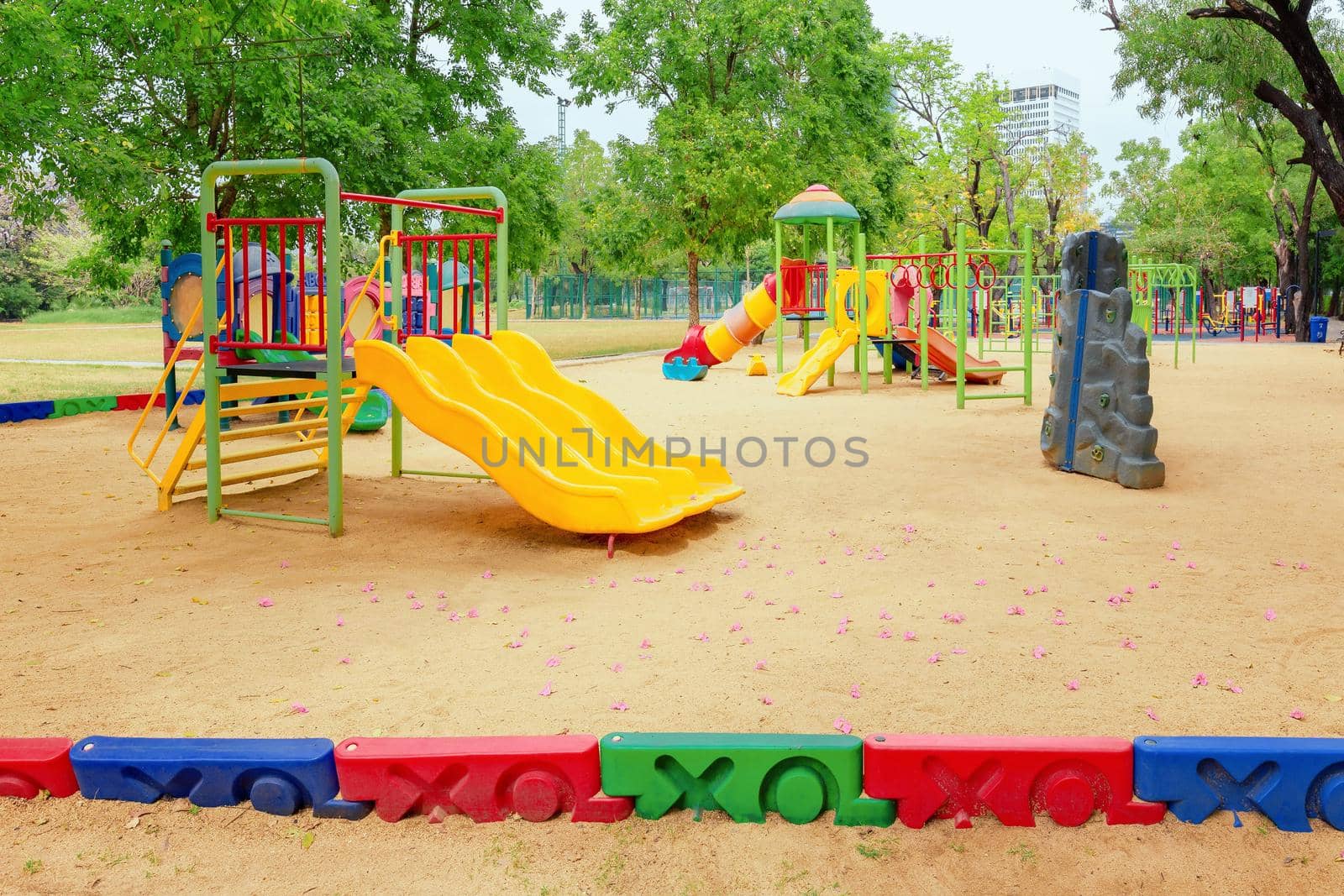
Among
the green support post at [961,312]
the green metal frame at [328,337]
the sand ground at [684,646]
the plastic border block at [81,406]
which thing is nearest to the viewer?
the sand ground at [684,646]

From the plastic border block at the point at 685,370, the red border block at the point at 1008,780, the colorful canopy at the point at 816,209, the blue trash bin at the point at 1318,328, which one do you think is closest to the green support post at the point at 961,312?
the colorful canopy at the point at 816,209

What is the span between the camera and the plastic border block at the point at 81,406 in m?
11.6

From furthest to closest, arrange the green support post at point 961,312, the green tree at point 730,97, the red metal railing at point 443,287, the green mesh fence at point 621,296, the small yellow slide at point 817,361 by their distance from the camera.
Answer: the green mesh fence at point 621,296 → the green tree at point 730,97 → the small yellow slide at point 817,361 → the green support post at point 961,312 → the red metal railing at point 443,287

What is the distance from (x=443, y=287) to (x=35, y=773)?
11.1 meters

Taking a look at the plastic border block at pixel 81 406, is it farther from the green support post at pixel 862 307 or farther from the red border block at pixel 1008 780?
the red border block at pixel 1008 780

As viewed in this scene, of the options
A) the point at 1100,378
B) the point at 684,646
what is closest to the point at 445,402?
the point at 684,646

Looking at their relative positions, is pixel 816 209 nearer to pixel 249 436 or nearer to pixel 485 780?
pixel 249 436

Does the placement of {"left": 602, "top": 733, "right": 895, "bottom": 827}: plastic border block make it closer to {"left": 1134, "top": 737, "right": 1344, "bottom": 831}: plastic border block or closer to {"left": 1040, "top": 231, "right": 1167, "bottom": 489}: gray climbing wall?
{"left": 1134, "top": 737, "right": 1344, "bottom": 831}: plastic border block

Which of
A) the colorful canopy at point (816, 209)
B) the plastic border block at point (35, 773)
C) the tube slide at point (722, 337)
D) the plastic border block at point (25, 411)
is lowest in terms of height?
the plastic border block at point (35, 773)

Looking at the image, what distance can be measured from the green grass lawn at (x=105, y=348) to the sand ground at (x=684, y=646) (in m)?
7.96

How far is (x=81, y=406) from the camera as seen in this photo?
1179 centimetres

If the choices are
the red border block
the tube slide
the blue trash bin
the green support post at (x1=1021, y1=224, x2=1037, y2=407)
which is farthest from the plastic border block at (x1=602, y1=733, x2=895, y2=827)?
the blue trash bin

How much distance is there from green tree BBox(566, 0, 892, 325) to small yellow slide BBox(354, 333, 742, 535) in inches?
740

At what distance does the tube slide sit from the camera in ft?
57.9
